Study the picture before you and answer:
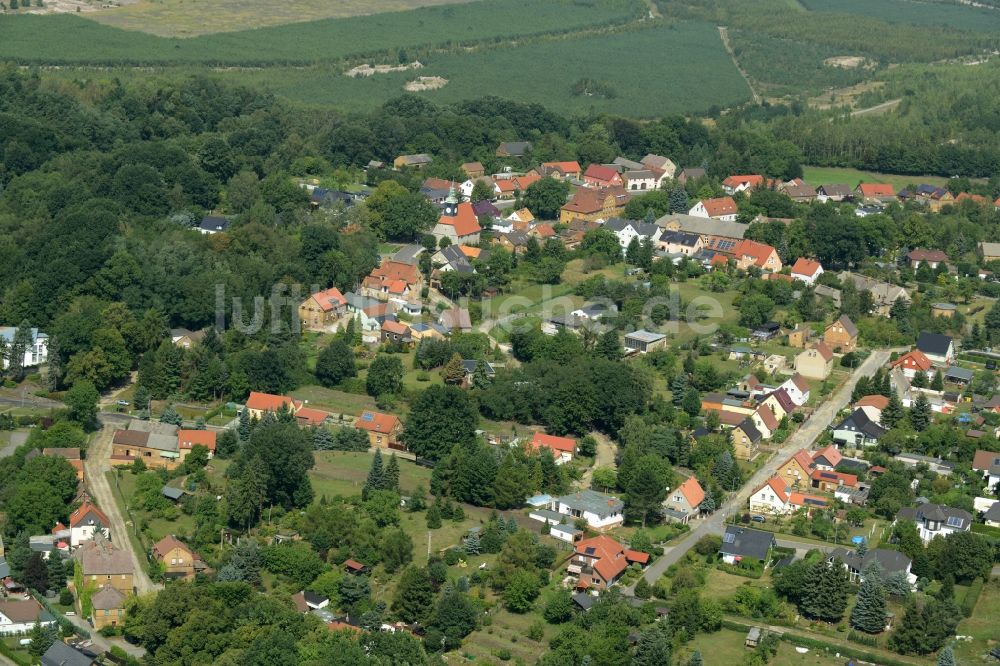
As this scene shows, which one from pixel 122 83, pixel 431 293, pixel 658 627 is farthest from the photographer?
pixel 122 83

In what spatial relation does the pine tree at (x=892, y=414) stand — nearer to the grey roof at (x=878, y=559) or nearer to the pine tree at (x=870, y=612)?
the grey roof at (x=878, y=559)

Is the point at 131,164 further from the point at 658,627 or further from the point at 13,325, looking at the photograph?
the point at 658,627

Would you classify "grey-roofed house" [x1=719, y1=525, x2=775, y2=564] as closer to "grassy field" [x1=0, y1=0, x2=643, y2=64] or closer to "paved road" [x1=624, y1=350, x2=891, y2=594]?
"paved road" [x1=624, y1=350, x2=891, y2=594]

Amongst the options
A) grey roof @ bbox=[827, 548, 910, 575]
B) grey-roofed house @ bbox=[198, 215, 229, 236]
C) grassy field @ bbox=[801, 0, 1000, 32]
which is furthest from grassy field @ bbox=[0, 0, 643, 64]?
grey roof @ bbox=[827, 548, 910, 575]

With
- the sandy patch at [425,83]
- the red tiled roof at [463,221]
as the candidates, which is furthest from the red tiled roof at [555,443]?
the sandy patch at [425,83]

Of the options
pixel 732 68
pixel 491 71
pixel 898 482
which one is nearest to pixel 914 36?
pixel 732 68

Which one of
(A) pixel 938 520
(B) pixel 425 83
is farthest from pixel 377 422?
(B) pixel 425 83
